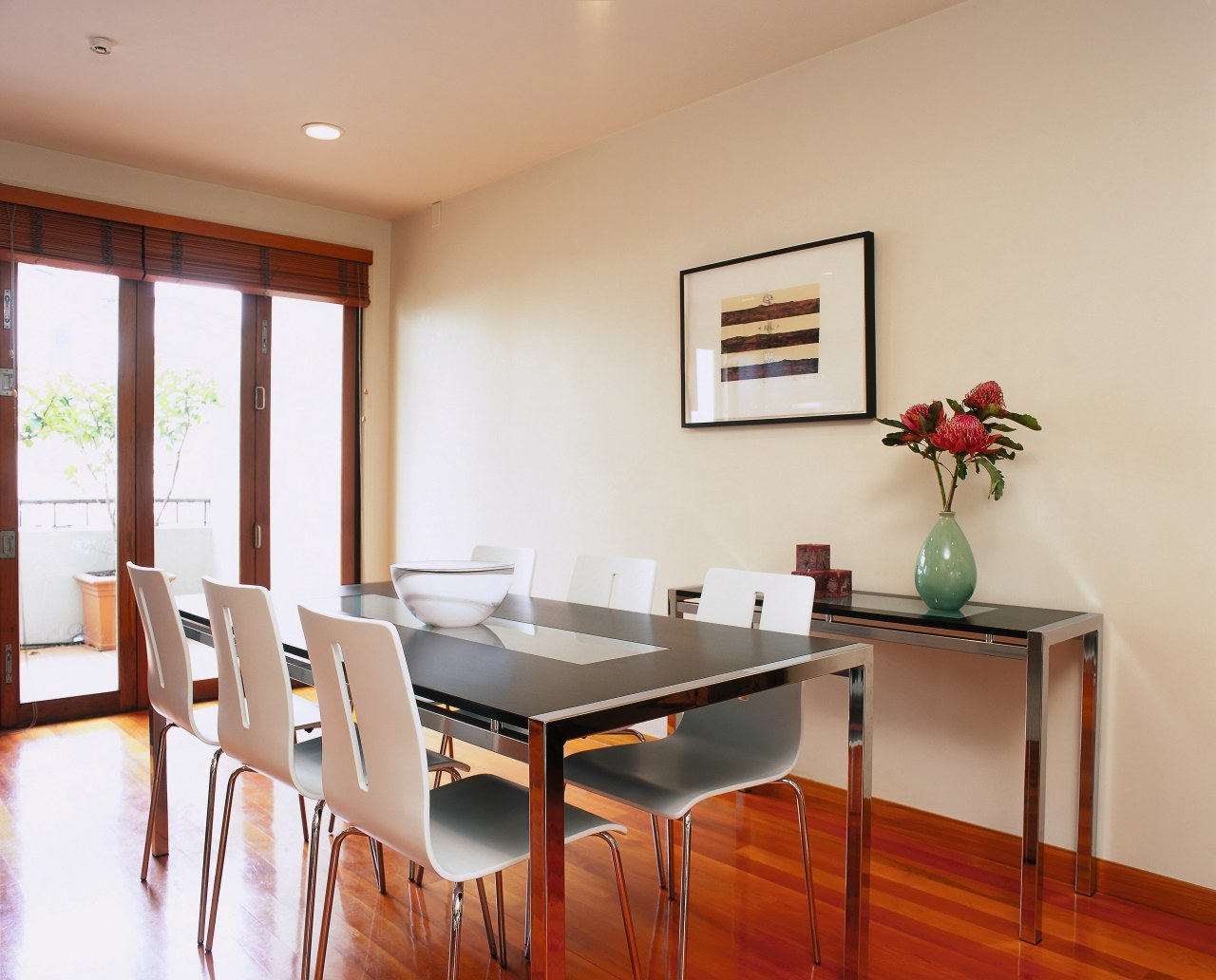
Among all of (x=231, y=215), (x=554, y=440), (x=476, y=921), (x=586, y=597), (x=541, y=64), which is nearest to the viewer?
(x=476, y=921)

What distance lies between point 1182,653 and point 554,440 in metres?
2.65

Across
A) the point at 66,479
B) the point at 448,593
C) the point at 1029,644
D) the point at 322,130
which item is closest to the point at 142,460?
the point at 66,479

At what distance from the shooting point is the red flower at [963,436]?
259cm

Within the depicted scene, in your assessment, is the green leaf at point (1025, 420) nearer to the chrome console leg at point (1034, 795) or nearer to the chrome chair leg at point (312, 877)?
the chrome console leg at point (1034, 795)

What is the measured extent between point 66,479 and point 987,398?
4.03 meters

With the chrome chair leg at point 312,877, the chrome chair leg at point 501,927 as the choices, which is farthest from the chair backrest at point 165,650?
the chrome chair leg at point 501,927

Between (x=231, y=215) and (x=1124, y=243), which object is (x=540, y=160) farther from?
(x=1124, y=243)

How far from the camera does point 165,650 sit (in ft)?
8.59

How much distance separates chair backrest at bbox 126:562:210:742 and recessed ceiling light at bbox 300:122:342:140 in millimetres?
2134

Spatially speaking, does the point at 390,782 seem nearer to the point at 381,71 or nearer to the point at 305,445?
the point at 381,71

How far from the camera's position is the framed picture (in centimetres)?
318

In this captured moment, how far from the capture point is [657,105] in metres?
3.76

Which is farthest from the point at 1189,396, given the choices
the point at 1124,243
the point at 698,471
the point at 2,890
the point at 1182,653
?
the point at 2,890

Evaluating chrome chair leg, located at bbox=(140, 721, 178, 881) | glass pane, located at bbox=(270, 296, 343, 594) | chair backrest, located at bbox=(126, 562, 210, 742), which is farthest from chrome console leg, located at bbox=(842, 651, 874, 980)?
glass pane, located at bbox=(270, 296, 343, 594)
